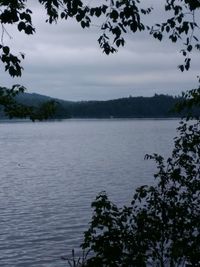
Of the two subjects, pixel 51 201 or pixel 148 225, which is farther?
pixel 51 201

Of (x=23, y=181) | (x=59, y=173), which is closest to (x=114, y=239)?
(x=23, y=181)

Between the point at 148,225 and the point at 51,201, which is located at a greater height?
the point at 148,225

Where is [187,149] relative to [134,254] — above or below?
above

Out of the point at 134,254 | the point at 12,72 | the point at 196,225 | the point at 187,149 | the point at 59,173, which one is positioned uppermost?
the point at 12,72

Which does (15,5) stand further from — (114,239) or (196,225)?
(196,225)

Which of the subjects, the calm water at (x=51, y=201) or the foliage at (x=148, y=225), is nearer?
the foliage at (x=148, y=225)

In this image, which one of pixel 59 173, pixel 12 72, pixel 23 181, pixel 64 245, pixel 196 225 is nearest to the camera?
pixel 12 72

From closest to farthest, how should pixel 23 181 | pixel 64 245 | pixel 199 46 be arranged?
pixel 199 46
pixel 64 245
pixel 23 181

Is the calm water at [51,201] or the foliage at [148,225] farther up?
the foliage at [148,225]

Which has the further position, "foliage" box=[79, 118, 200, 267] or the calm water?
the calm water

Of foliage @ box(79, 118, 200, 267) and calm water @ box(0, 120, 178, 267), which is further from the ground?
foliage @ box(79, 118, 200, 267)

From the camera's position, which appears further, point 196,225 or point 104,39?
point 196,225

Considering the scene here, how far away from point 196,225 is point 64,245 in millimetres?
17147

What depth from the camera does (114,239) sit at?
10.2 m
